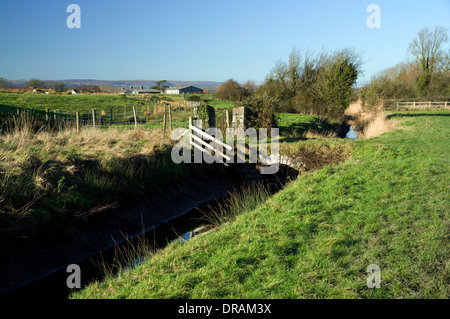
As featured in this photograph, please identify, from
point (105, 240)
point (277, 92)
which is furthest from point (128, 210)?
point (277, 92)

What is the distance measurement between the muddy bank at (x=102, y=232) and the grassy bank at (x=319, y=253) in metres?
2.14

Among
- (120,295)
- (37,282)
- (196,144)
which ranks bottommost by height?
(37,282)

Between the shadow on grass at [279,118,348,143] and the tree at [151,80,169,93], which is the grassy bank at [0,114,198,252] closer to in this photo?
the shadow on grass at [279,118,348,143]

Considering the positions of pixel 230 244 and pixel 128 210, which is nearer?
pixel 230 244

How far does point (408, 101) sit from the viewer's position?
45.0 metres

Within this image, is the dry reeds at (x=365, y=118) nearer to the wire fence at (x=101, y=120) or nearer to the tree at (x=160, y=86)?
the wire fence at (x=101, y=120)

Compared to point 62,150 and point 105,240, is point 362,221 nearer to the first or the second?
point 105,240

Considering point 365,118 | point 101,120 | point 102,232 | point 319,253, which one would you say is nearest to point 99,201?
point 102,232

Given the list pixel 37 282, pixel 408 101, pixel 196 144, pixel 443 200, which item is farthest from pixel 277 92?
pixel 37 282

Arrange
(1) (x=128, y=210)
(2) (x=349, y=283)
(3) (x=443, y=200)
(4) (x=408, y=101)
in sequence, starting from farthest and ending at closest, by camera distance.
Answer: (4) (x=408, y=101) < (1) (x=128, y=210) < (3) (x=443, y=200) < (2) (x=349, y=283)

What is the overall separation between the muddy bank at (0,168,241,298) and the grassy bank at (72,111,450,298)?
7.03 feet

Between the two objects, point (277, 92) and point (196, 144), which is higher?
point (277, 92)

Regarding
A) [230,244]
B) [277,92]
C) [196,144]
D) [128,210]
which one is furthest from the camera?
[277,92]
